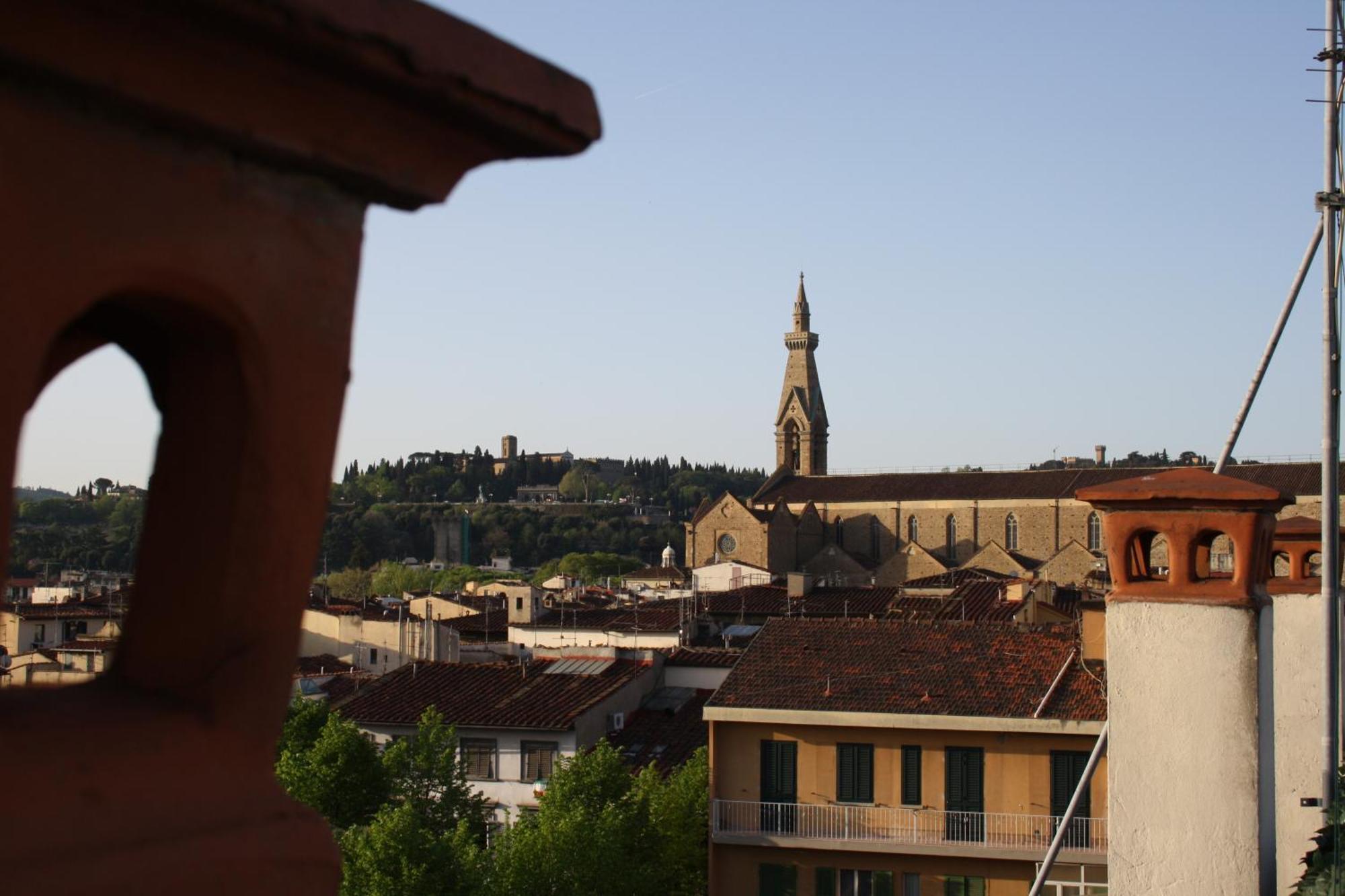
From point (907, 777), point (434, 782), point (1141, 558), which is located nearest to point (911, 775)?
point (907, 777)

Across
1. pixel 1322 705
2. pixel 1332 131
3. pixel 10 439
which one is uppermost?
pixel 1332 131

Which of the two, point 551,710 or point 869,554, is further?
point 869,554

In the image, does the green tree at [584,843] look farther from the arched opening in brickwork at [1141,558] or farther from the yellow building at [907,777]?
the arched opening in brickwork at [1141,558]

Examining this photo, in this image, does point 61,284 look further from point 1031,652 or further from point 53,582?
point 53,582

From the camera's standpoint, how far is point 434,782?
21141 mm

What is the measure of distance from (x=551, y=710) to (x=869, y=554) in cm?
5944

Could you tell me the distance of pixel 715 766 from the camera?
61.2ft

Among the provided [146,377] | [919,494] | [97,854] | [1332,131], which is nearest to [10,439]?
[146,377]

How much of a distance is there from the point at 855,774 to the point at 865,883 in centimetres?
123

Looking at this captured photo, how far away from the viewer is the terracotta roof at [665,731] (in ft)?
79.8

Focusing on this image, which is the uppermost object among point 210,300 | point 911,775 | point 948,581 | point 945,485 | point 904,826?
point 945,485

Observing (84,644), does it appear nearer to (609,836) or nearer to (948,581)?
(609,836)

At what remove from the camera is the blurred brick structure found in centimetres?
147

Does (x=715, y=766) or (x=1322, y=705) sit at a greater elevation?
(x=1322, y=705)
